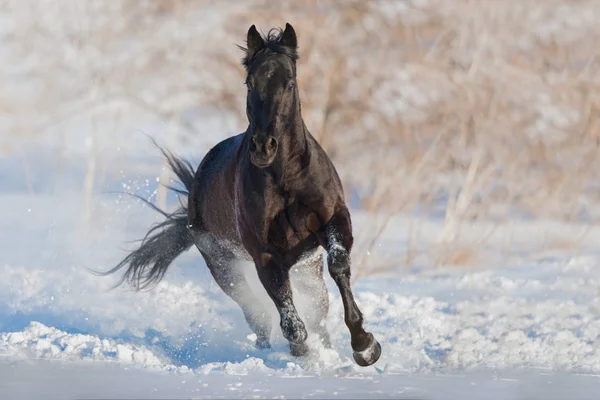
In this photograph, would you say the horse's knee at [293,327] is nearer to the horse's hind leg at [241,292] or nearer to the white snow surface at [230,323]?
the white snow surface at [230,323]

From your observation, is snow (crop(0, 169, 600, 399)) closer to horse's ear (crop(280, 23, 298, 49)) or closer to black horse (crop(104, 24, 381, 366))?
black horse (crop(104, 24, 381, 366))

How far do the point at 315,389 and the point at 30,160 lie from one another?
8219 millimetres

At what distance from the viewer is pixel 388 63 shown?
1020 cm

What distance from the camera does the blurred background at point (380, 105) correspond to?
9906 mm

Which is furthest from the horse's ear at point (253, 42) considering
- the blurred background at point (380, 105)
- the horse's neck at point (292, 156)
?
the blurred background at point (380, 105)

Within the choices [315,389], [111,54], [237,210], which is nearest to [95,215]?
[111,54]

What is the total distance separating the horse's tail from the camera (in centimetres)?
690

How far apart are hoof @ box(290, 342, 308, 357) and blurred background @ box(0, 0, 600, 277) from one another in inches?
181

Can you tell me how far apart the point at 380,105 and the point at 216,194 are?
4.41m

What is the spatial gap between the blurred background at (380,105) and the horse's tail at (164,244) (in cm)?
214

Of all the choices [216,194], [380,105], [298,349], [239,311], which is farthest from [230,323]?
[380,105]

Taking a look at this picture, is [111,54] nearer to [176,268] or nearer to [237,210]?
[176,268]

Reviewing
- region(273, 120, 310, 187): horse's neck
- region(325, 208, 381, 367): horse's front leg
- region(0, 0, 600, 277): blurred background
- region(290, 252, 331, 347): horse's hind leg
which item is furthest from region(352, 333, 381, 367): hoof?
region(0, 0, 600, 277): blurred background

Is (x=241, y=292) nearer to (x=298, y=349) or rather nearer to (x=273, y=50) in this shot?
(x=298, y=349)
